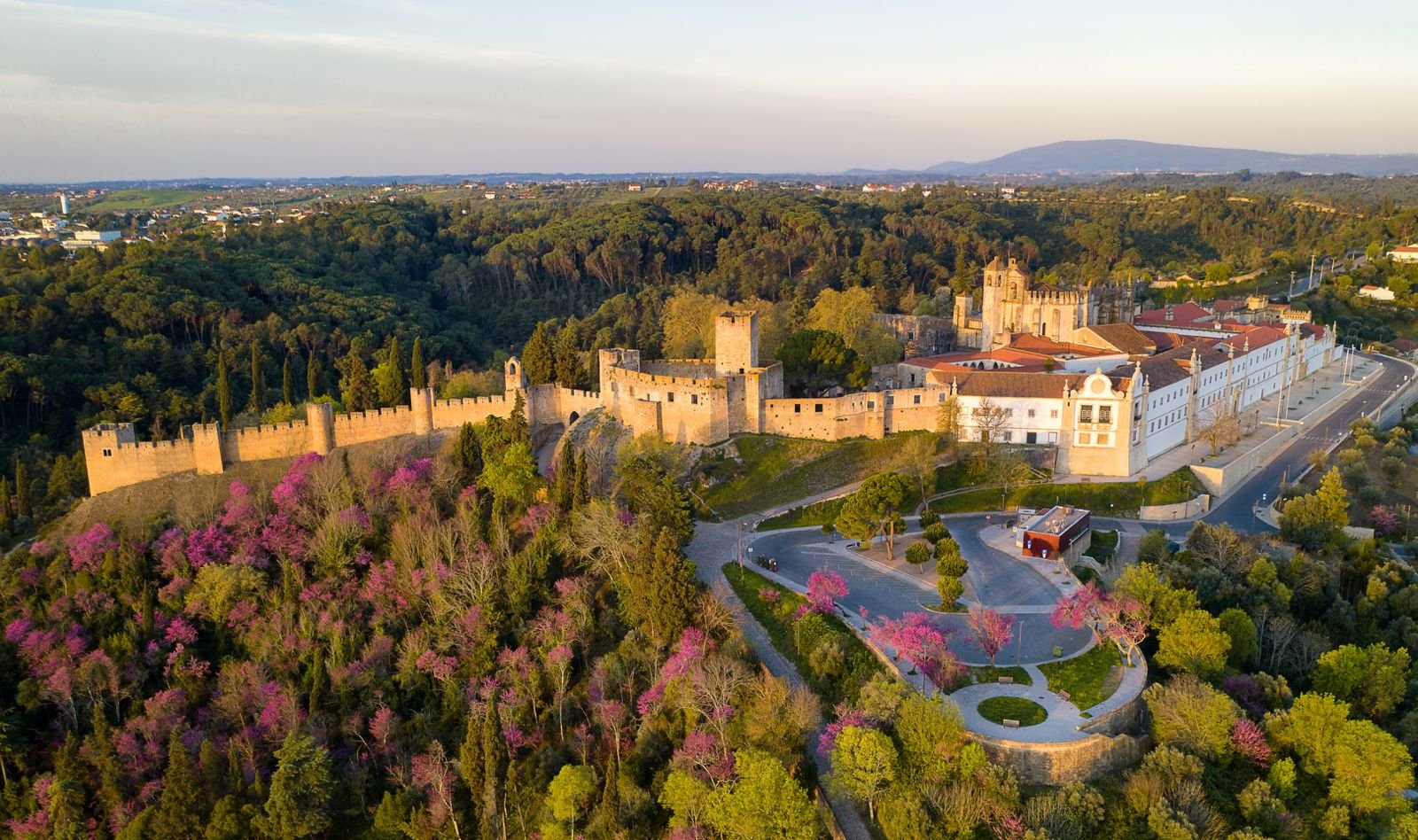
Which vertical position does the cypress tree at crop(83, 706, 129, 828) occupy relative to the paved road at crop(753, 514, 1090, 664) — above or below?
below

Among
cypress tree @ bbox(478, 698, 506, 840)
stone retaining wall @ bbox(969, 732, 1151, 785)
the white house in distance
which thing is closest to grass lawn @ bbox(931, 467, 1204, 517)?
stone retaining wall @ bbox(969, 732, 1151, 785)

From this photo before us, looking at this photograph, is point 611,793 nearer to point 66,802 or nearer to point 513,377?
point 66,802

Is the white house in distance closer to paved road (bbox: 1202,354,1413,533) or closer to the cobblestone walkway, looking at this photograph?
paved road (bbox: 1202,354,1413,533)

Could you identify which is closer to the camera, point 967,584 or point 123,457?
point 967,584

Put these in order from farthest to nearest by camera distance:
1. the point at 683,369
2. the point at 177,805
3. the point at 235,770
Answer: the point at 683,369 < the point at 235,770 < the point at 177,805

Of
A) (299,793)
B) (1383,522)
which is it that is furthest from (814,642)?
(1383,522)

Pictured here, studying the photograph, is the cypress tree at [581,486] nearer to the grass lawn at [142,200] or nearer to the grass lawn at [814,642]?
the grass lawn at [814,642]
